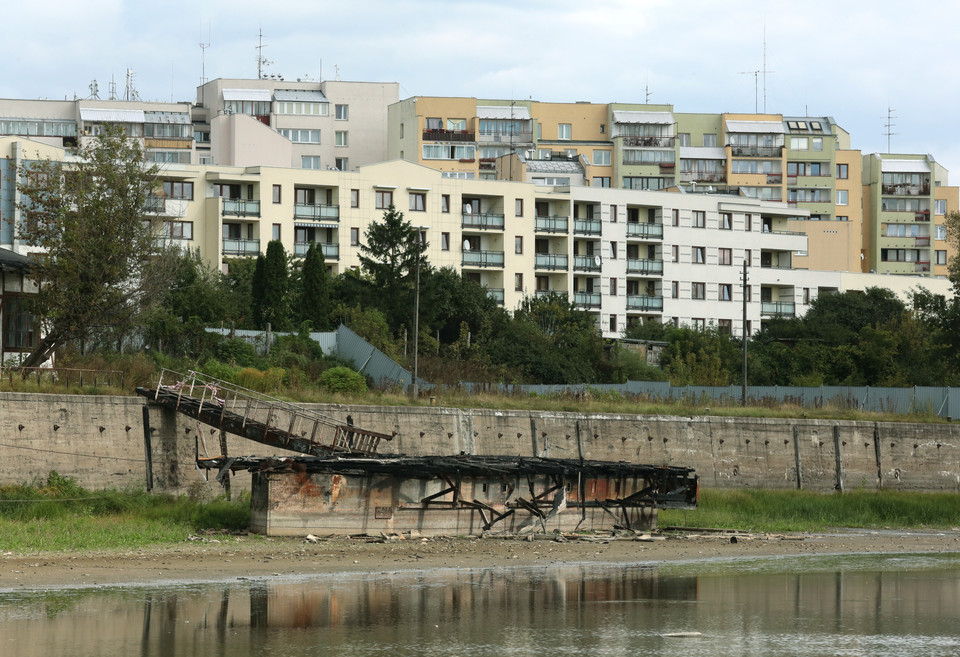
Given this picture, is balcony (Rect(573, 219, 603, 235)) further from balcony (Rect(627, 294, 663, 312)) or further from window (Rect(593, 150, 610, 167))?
window (Rect(593, 150, 610, 167))

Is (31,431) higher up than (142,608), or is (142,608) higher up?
(31,431)

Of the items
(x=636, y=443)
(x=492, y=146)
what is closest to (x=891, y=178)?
(x=492, y=146)

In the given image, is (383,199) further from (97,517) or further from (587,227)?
(97,517)

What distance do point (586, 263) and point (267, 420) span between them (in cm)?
5993

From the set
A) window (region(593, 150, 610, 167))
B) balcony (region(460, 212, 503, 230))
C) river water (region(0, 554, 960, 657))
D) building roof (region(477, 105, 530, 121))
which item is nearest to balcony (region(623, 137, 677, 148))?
window (region(593, 150, 610, 167))

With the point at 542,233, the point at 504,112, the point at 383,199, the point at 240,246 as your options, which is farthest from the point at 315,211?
the point at 504,112

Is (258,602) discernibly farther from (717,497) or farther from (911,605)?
(717,497)

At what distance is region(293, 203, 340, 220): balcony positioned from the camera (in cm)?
8644

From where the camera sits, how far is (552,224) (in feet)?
306

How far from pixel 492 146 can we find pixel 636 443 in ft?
247

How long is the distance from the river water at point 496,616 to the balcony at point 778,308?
72.5 meters

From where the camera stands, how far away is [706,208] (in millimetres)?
98812

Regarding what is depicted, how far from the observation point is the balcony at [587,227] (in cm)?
9431

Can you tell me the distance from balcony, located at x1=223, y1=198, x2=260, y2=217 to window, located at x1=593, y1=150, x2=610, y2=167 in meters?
45.0
